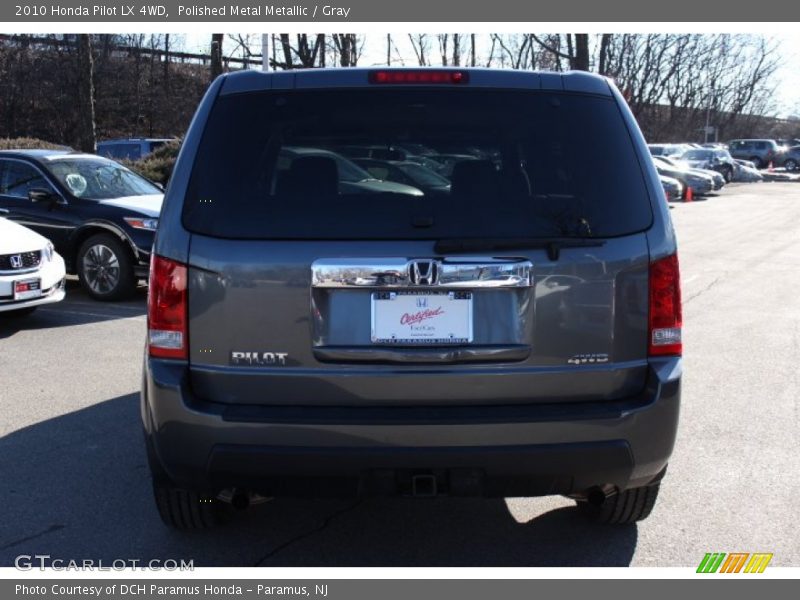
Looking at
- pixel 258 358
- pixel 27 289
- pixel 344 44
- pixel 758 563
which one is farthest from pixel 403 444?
pixel 344 44

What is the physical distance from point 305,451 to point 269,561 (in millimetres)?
824

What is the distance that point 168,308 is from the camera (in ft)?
10.6

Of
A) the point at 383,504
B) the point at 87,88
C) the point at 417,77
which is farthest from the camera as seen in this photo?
the point at 87,88

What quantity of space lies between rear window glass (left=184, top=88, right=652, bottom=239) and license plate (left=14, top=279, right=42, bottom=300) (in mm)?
5718

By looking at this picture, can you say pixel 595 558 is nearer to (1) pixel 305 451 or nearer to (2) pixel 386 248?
(1) pixel 305 451

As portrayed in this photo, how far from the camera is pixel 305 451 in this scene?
3.09 metres

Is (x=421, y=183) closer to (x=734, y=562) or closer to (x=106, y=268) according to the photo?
(x=734, y=562)

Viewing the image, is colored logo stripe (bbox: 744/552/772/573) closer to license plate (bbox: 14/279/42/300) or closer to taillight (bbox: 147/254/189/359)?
taillight (bbox: 147/254/189/359)

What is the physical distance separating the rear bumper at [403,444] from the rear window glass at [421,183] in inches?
24.2

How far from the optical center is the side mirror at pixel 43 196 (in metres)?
10.5

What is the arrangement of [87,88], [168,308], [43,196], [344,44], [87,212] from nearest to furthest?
[168,308]
[87,212]
[43,196]
[87,88]
[344,44]

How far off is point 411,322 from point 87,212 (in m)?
8.07

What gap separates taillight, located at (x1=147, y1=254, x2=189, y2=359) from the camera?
10.5 ft
